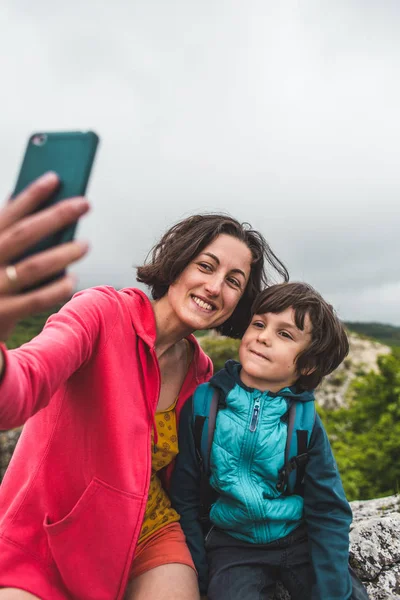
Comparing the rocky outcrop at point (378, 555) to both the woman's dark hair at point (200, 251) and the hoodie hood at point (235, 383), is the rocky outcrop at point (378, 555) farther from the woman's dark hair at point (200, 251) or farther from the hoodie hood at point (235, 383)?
the woman's dark hair at point (200, 251)

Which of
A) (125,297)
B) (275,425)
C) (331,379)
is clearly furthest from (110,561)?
(331,379)

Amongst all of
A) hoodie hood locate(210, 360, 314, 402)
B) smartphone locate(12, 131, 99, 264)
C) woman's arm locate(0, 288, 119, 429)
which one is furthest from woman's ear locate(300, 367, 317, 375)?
smartphone locate(12, 131, 99, 264)

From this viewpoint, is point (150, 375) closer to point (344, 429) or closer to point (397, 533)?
→ point (397, 533)

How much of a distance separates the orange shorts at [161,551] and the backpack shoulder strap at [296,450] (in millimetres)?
644

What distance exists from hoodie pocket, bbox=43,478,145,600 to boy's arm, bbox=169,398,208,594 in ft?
1.79

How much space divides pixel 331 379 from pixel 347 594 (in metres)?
8.14

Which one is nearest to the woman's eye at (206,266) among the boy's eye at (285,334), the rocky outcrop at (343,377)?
the boy's eye at (285,334)

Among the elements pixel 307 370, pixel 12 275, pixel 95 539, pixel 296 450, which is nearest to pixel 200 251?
pixel 307 370

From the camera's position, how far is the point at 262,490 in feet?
8.70

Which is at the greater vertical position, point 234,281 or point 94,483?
point 234,281

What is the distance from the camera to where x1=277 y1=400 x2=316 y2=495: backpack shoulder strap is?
106 inches

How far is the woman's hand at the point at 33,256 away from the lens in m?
1.11

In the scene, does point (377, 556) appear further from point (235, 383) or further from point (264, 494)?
point (235, 383)

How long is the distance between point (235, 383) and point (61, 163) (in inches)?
79.9
